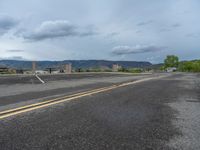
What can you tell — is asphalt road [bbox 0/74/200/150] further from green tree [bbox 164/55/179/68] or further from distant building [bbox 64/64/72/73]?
green tree [bbox 164/55/179/68]

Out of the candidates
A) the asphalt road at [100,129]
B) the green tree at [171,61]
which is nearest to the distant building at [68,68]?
the asphalt road at [100,129]

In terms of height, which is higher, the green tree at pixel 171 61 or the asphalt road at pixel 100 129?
the green tree at pixel 171 61

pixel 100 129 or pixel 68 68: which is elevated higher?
pixel 68 68

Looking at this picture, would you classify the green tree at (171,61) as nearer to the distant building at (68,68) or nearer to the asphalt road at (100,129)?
the distant building at (68,68)

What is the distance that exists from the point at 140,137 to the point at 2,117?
2.96 m

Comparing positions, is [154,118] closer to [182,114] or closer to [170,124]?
[170,124]

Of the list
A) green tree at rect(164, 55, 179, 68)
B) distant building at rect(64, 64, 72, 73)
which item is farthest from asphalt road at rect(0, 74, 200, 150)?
green tree at rect(164, 55, 179, 68)

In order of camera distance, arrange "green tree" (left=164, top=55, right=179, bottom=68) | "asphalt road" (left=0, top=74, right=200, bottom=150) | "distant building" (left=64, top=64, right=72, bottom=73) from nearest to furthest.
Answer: "asphalt road" (left=0, top=74, right=200, bottom=150) < "distant building" (left=64, top=64, right=72, bottom=73) < "green tree" (left=164, top=55, right=179, bottom=68)

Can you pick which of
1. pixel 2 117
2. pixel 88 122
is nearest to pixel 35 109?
pixel 2 117

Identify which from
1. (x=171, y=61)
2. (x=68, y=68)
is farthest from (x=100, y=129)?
(x=171, y=61)

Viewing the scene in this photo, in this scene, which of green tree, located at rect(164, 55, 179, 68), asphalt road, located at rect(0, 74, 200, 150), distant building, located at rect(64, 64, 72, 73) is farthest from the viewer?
green tree, located at rect(164, 55, 179, 68)

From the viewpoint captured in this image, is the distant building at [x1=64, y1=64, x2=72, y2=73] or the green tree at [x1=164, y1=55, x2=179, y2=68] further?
the green tree at [x1=164, y1=55, x2=179, y2=68]

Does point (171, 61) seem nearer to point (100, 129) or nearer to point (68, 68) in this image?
point (68, 68)

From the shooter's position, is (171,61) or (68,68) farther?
(171,61)
